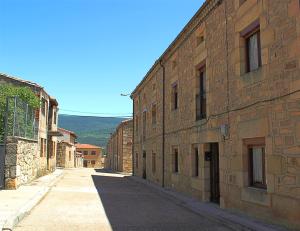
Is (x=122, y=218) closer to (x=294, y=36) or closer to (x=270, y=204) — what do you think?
(x=270, y=204)

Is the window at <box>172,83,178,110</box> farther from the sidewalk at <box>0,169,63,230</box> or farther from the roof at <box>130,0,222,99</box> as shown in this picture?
the sidewalk at <box>0,169,63,230</box>

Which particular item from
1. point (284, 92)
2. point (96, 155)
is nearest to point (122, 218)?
point (284, 92)

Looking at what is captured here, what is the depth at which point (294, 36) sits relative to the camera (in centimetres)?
696

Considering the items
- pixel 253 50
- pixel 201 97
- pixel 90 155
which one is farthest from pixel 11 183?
pixel 90 155

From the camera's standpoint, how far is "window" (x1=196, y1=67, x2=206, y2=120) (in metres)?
12.4

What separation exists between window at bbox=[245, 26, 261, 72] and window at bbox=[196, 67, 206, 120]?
3378mm

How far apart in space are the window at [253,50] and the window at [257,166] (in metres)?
1.87

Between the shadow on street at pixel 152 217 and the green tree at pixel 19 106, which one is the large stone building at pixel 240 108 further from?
the green tree at pixel 19 106

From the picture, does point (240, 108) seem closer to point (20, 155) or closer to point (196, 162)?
point (196, 162)

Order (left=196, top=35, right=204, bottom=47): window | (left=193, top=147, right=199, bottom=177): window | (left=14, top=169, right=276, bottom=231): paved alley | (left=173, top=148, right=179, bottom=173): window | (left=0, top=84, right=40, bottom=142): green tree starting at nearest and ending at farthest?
(left=14, top=169, right=276, bottom=231): paved alley
(left=196, top=35, right=204, bottom=47): window
(left=193, top=147, right=199, bottom=177): window
(left=0, top=84, right=40, bottom=142): green tree
(left=173, top=148, right=179, bottom=173): window

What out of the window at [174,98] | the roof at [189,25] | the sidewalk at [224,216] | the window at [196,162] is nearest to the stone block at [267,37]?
the roof at [189,25]

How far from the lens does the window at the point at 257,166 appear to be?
835cm

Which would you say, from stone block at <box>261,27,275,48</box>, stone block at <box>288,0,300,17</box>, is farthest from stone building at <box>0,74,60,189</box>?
stone block at <box>288,0,300,17</box>

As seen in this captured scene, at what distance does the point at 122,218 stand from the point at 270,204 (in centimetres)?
328
